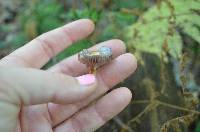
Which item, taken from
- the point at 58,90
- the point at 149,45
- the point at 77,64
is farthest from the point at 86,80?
the point at 149,45

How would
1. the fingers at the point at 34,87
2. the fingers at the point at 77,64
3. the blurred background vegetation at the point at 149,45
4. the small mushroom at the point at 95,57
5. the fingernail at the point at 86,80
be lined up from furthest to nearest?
the blurred background vegetation at the point at 149,45, the fingers at the point at 77,64, the small mushroom at the point at 95,57, the fingernail at the point at 86,80, the fingers at the point at 34,87

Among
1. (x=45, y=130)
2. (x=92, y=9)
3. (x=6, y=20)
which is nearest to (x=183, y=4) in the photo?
(x=92, y=9)

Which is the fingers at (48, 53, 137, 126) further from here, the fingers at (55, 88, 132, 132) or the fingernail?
the fingernail

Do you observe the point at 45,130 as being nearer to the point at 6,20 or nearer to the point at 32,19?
the point at 32,19

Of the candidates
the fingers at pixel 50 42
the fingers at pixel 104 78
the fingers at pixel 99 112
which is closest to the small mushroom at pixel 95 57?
the fingers at pixel 104 78

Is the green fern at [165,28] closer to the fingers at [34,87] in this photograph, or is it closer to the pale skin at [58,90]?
the pale skin at [58,90]

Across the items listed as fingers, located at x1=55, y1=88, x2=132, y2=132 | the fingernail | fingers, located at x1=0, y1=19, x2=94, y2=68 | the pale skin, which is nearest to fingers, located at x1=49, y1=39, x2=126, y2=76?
the pale skin

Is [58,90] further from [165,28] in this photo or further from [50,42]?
[165,28]
